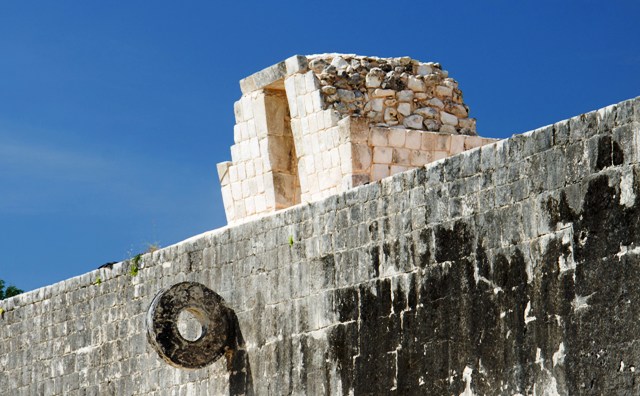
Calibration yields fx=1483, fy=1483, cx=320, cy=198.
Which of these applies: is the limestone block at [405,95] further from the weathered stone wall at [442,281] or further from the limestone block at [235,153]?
the weathered stone wall at [442,281]

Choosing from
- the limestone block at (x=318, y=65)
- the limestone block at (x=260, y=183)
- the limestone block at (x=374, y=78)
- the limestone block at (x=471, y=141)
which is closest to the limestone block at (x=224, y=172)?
the limestone block at (x=260, y=183)

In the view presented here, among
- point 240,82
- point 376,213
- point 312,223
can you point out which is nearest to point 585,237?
point 376,213

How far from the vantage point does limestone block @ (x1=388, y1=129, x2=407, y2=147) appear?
43.5 ft

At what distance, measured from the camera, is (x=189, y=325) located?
506 inches

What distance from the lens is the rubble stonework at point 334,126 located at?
1320 cm

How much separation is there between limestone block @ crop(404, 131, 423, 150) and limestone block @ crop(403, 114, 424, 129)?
0.70 feet

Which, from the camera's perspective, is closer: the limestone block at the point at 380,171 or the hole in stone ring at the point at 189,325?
the hole in stone ring at the point at 189,325

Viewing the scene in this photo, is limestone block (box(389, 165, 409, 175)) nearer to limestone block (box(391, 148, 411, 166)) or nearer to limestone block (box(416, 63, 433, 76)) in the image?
limestone block (box(391, 148, 411, 166))

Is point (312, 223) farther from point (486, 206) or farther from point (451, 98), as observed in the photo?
point (451, 98)

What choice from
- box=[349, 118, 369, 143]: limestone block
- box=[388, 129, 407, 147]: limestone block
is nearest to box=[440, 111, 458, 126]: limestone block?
box=[388, 129, 407, 147]: limestone block

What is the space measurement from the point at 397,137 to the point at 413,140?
0.18 meters

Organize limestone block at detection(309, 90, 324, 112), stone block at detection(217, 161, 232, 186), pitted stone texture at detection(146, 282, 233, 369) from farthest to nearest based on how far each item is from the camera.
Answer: stone block at detection(217, 161, 232, 186) < limestone block at detection(309, 90, 324, 112) < pitted stone texture at detection(146, 282, 233, 369)

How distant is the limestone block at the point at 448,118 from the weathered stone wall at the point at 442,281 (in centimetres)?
257

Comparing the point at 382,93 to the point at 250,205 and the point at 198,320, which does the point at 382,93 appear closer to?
the point at 250,205
